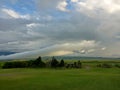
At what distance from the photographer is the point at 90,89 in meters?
40.2

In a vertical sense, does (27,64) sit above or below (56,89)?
above

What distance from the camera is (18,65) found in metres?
136

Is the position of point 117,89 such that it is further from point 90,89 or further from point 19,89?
point 19,89

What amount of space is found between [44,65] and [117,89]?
339 ft

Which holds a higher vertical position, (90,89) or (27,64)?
(27,64)

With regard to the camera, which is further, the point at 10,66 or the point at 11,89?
the point at 10,66

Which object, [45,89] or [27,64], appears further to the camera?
[27,64]

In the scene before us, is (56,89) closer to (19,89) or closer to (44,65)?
(19,89)

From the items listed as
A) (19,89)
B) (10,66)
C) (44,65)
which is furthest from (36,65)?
(19,89)

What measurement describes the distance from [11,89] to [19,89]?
1432mm

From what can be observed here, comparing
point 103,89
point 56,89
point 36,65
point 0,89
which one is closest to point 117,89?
point 103,89

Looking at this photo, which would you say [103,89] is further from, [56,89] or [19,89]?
[19,89]

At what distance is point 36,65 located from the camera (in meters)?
139

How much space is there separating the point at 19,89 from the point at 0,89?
339cm
